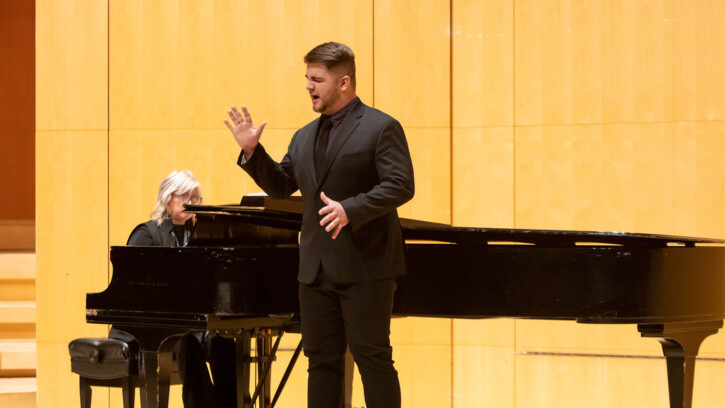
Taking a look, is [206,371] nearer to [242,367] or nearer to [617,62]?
[242,367]

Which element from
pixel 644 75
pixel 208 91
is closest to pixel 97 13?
pixel 208 91

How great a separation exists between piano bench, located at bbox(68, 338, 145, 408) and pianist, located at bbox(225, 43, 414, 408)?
3.70 feet

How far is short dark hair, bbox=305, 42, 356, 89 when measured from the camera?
2.50 m

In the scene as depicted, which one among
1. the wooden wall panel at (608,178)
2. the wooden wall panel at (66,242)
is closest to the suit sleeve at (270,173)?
the wooden wall panel at (608,178)

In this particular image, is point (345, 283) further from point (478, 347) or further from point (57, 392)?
point (57, 392)

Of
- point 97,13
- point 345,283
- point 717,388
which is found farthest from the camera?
point 97,13

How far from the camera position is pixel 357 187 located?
255cm

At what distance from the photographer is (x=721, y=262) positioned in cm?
335

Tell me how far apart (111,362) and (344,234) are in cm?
140

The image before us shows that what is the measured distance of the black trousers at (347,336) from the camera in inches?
98.9

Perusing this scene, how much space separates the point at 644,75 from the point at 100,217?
3.07 m

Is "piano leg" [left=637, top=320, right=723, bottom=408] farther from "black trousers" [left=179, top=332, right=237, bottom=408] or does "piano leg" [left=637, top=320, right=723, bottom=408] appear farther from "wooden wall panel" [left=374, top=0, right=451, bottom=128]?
"wooden wall panel" [left=374, top=0, right=451, bottom=128]

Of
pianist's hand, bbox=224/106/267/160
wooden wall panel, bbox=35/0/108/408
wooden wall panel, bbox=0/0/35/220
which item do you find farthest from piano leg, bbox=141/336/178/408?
wooden wall panel, bbox=0/0/35/220

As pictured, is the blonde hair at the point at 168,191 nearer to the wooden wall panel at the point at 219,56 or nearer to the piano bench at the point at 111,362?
the piano bench at the point at 111,362
